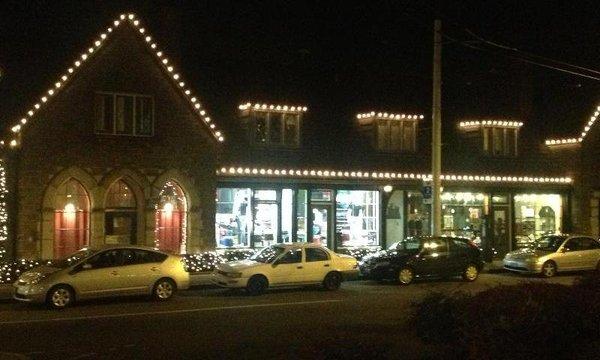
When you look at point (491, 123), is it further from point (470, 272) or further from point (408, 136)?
point (470, 272)

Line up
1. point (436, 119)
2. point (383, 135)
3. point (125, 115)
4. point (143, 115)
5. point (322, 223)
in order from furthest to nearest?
point (383, 135)
point (322, 223)
point (143, 115)
point (125, 115)
point (436, 119)

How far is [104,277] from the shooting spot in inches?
768

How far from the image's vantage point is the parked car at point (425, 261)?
24734mm

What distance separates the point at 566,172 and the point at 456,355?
28.6m

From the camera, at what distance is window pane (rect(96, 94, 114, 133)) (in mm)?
25797

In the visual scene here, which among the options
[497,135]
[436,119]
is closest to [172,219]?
[436,119]

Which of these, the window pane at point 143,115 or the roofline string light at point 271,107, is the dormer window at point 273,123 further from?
the window pane at point 143,115

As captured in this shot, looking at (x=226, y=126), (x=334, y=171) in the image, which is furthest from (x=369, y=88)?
(x=226, y=126)

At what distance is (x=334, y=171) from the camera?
3038 cm

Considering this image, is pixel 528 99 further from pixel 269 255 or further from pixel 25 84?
pixel 25 84

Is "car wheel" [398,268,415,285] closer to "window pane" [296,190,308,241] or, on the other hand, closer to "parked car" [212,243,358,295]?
"parked car" [212,243,358,295]

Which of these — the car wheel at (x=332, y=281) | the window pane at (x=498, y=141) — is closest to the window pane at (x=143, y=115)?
the car wheel at (x=332, y=281)

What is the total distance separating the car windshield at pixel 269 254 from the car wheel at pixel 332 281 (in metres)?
1.70

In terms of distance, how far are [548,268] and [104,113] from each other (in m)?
16.8
